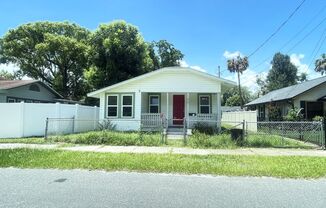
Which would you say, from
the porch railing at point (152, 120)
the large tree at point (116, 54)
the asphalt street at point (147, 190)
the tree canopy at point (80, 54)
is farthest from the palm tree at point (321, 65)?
the asphalt street at point (147, 190)

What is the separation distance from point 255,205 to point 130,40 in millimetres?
27399

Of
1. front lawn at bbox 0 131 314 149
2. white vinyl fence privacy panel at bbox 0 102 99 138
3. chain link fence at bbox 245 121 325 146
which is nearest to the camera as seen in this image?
front lawn at bbox 0 131 314 149

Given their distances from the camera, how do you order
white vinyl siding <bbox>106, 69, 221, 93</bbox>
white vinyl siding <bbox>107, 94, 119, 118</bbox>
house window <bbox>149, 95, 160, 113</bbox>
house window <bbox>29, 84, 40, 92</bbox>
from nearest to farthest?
white vinyl siding <bbox>106, 69, 221, 93</bbox>
white vinyl siding <bbox>107, 94, 119, 118</bbox>
house window <bbox>149, 95, 160, 113</bbox>
house window <bbox>29, 84, 40, 92</bbox>

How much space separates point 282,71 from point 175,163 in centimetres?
6715

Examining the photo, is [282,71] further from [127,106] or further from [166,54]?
[127,106]

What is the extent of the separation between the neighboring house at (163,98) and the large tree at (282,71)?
50.5m

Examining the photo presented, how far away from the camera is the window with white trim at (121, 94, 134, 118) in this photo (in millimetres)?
22250

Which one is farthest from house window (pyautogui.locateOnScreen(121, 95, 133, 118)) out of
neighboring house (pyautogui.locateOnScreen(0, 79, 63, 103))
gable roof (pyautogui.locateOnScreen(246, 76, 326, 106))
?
gable roof (pyautogui.locateOnScreen(246, 76, 326, 106))

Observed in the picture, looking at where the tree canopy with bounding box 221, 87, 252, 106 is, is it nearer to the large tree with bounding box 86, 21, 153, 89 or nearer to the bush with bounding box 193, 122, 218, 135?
the large tree with bounding box 86, 21, 153, 89

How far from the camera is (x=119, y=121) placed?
72.8 feet

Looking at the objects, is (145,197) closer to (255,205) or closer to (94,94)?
(255,205)

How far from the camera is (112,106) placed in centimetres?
2258

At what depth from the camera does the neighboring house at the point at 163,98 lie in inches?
843

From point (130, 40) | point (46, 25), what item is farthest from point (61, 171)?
point (46, 25)
